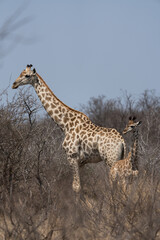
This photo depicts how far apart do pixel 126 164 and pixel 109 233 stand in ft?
8.71

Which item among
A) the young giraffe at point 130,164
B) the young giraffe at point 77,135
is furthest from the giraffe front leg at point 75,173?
the young giraffe at point 130,164

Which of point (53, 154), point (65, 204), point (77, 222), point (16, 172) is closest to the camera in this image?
point (77, 222)

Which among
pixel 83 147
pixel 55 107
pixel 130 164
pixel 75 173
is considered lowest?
pixel 130 164

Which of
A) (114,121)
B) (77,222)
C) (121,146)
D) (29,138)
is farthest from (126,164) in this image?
(114,121)

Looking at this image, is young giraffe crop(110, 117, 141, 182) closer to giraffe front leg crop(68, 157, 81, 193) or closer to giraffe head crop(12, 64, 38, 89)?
giraffe front leg crop(68, 157, 81, 193)

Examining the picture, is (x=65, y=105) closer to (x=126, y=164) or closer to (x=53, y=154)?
(x=53, y=154)

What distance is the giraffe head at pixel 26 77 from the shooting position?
801 centimetres

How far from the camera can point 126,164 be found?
731 centimetres

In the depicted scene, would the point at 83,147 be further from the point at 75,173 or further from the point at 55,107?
the point at 55,107

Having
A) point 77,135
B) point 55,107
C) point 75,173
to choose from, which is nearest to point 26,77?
point 55,107

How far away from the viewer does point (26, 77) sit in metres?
8.09

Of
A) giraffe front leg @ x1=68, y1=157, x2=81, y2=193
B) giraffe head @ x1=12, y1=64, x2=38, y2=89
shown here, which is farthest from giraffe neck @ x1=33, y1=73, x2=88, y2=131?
giraffe front leg @ x1=68, y1=157, x2=81, y2=193

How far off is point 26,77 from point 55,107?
68 cm

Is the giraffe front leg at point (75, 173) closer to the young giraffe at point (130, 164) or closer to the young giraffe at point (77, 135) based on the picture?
the young giraffe at point (77, 135)
